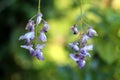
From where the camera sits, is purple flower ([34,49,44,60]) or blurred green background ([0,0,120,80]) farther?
blurred green background ([0,0,120,80])

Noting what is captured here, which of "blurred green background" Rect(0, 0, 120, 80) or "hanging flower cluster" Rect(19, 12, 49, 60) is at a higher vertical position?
"blurred green background" Rect(0, 0, 120, 80)

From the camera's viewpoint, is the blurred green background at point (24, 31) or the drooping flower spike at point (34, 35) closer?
the drooping flower spike at point (34, 35)

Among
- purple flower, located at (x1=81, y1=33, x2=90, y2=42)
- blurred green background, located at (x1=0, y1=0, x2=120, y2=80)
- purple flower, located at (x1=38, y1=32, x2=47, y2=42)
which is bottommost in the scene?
purple flower, located at (x1=38, y1=32, x2=47, y2=42)

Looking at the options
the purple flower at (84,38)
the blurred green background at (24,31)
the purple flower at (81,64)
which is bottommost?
the purple flower at (81,64)

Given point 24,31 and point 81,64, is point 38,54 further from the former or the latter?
point 24,31

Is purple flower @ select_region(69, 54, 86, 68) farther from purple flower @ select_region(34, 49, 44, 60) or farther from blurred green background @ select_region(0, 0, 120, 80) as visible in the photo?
blurred green background @ select_region(0, 0, 120, 80)

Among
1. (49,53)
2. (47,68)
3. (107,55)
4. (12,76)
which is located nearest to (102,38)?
(107,55)

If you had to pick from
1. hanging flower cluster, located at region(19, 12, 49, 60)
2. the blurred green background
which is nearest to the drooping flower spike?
hanging flower cluster, located at region(19, 12, 49, 60)

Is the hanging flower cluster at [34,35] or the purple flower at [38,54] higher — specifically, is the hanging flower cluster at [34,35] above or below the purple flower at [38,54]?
above

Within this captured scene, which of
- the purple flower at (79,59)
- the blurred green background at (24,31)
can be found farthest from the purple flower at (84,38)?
the blurred green background at (24,31)

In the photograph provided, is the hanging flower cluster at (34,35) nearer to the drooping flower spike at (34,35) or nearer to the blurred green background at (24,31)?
the drooping flower spike at (34,35)

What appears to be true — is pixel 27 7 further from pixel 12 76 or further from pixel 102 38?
pixel 102 38
